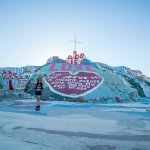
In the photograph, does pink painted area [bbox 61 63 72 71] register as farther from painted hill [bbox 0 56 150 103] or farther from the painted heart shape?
the painted heart shape

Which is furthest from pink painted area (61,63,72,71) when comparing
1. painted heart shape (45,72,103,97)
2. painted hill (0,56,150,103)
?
painted heart shape (45,72,103,97)

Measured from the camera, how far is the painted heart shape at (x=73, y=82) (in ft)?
65.0

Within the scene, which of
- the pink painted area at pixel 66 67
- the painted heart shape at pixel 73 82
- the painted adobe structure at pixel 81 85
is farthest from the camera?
the pink painted area at pixel 66 67

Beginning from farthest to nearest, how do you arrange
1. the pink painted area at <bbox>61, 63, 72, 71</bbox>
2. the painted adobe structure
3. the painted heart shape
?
the pink painted area at <bbox>61, 63, 72, 71</bbox> → the painted heart shape → the painted adobe structure

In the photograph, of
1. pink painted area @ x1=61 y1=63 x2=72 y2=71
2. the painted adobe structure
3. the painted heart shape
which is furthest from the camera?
pink painted area @ x1=61 y1=63 x2=72 y2=71

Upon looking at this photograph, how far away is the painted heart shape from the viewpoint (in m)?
19.8

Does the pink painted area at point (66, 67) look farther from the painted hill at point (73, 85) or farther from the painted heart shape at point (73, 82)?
the painted heart shape at point (73, 82)

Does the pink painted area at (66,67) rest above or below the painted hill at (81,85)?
above

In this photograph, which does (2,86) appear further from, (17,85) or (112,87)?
(112,87)

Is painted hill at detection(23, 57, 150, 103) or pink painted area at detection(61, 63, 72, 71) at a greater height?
pink painted area at detection(61, 63, 72, 71)

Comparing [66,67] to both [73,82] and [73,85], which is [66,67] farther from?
[73,85]

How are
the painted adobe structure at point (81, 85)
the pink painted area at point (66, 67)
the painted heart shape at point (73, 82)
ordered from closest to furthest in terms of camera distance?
the painted adobe structure at point (81, 85) → the painted heart shape at point (73, 82) → the pink painted area at point (66, 67)

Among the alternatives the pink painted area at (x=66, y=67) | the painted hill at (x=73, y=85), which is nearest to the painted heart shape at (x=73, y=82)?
the painted hill at (x=73, y=85)

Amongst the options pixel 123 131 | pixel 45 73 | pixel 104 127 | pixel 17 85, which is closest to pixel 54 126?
pixel 104 127
